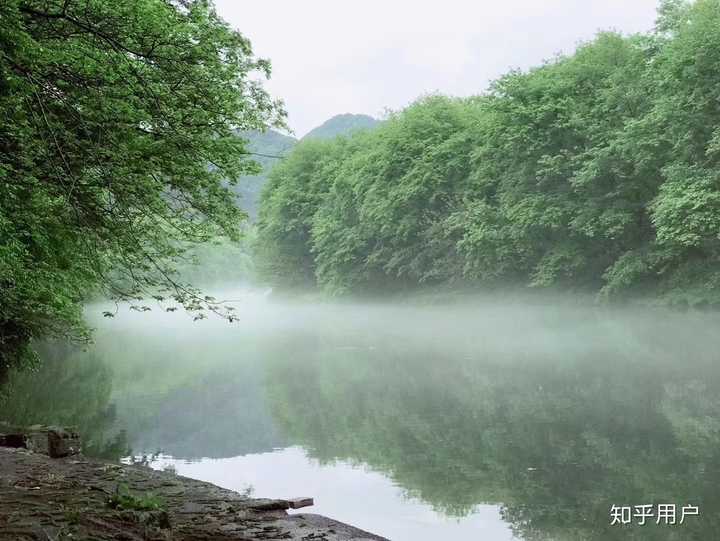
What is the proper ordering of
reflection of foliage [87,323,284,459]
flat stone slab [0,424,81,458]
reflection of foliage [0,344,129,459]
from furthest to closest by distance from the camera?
reflection of foliage [87,323,284,459], reflection of foliage [0,344,129,459], flat stone slab [0,424,81,458]

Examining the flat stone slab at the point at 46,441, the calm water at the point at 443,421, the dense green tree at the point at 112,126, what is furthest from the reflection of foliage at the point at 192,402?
the dense green tree at the point at 112,126

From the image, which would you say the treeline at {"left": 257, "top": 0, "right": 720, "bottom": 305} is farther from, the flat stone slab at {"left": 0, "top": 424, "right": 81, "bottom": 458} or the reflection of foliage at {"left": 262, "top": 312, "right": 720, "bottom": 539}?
the flat stone slab at {"left": 0, "top": 424, "right": 81, "bottom": 458}

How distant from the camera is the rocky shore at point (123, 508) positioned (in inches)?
298

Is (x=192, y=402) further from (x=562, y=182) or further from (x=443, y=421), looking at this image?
(x=562, y=182)

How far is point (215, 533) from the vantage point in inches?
336

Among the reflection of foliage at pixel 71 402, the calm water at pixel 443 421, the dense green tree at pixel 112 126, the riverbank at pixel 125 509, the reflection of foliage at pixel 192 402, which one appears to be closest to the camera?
the riverbank at pixel 125 509

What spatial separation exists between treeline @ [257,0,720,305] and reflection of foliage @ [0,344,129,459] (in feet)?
71.9

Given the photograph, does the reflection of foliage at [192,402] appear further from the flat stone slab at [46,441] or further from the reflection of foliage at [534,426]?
the flat stone slab at [46,441]

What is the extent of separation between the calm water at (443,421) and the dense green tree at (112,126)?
5.19 metres

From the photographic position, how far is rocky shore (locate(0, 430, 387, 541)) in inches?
298

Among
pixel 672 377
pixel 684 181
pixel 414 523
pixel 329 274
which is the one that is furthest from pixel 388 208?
pixel 414 523

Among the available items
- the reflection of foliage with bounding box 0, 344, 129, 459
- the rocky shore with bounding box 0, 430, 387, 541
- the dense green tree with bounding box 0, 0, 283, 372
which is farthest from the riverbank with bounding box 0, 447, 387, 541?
the reflection of foliage with bounding box 0, 344, 129, 459

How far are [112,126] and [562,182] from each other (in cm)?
4110

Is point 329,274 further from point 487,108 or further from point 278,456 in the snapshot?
point 278,456
